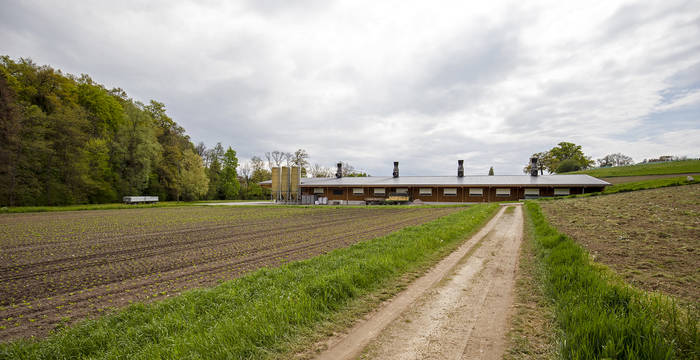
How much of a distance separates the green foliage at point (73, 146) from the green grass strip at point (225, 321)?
129 ft

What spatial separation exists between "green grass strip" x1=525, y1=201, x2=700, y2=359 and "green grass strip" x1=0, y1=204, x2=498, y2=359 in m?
2.67

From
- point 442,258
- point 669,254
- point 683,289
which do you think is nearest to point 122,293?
point 442,258

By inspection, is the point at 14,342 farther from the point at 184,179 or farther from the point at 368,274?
the point at 184,179

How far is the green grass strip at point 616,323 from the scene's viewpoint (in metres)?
2.28

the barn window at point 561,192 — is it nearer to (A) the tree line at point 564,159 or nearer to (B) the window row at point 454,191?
(B) the window row at point 454,191

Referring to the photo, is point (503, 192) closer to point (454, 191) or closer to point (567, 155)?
point (454, 191)

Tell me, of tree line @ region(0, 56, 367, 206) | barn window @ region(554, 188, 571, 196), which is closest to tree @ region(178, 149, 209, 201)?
tree line @ region(0, 56, 367, 206)

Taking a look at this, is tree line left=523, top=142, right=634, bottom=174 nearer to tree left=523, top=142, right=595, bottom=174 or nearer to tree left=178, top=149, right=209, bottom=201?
tree left=523, top=142, right=595, bottom=174

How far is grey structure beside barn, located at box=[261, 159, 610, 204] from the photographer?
1345 inches

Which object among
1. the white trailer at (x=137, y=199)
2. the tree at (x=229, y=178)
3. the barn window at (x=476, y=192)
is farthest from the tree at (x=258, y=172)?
the barn window at (x=476, y=192)

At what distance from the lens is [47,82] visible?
34.8m

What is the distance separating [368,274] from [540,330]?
2.68 meters

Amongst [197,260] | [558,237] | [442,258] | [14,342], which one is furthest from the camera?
[197,260]

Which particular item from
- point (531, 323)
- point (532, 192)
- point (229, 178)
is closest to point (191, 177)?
point (229, 178)
